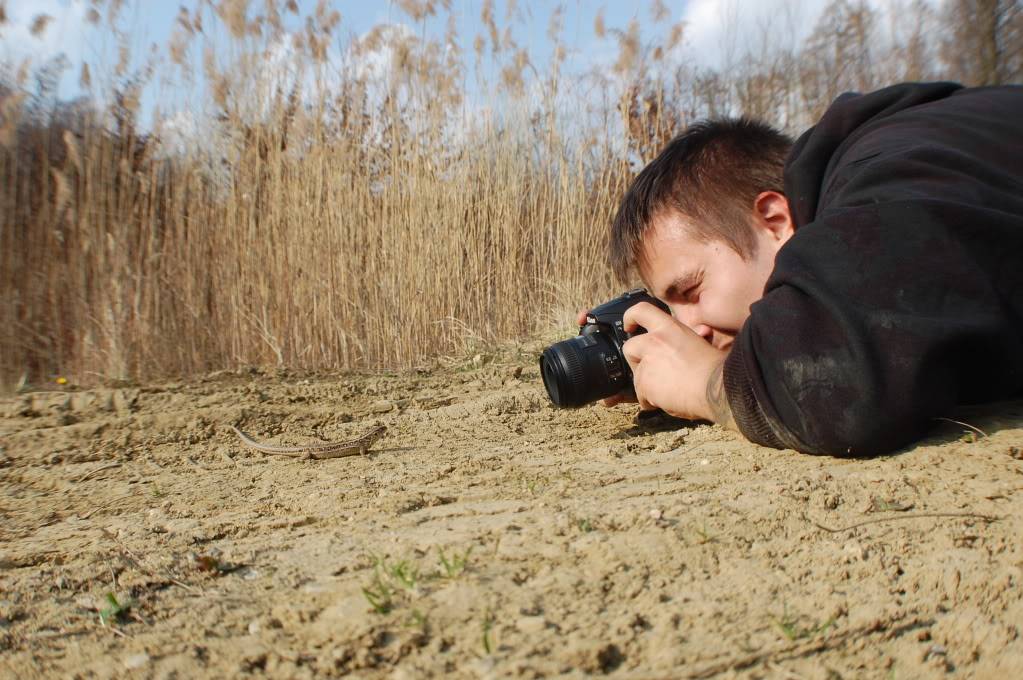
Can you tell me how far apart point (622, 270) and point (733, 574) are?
1.08m

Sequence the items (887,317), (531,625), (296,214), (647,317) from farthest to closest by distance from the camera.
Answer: (296,214) < (647,317) < (887,317) < (531,625)

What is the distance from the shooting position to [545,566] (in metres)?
1.06

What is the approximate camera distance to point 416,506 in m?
1.43

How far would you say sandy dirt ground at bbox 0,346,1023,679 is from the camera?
0.87 meters

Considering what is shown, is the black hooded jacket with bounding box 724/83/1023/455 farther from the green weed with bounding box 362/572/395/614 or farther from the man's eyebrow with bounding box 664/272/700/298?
the green weed with bounding box 362/572/395/614

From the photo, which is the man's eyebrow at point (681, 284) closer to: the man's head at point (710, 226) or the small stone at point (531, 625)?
the man's head at point (710, 226)

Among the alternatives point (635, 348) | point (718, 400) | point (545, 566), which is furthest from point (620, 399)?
point (545, 566)

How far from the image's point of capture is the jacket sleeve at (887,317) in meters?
1.21

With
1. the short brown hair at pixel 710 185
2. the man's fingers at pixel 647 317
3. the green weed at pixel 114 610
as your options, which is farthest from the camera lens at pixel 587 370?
the green weed at pixel 114 610

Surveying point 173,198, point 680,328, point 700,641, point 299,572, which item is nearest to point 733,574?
point 700,641

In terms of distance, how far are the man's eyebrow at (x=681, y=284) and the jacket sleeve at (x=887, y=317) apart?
17.5 inches

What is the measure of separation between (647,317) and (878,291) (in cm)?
61

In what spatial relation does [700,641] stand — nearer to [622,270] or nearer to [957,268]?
[957,268]

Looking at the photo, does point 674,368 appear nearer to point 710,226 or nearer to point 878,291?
point 710,226
